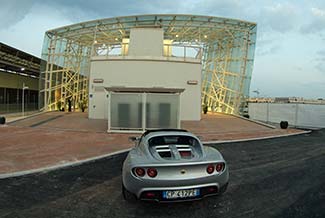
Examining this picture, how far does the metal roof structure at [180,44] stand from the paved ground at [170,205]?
18.3 m

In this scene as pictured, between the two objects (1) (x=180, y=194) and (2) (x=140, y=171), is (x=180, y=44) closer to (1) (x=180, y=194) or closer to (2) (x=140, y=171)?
(2) (x=140, y=171)

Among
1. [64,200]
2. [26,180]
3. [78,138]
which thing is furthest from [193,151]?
[78,138]

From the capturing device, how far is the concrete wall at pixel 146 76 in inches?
720

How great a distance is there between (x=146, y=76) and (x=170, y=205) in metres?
15.1

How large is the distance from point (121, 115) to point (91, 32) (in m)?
16.9

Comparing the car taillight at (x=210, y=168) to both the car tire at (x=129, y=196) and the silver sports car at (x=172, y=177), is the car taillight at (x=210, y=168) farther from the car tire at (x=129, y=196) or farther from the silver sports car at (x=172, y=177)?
the car tire at (x=129, y=196)

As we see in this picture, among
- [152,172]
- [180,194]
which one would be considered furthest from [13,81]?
[180,194]

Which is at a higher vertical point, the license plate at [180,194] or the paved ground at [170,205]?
the license plate at [180,194]

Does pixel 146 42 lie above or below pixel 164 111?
above

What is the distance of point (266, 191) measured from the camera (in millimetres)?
4469

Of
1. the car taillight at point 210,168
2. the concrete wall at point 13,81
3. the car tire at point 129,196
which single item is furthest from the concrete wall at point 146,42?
the car taillight at point 210,168

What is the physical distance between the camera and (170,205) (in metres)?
3.76

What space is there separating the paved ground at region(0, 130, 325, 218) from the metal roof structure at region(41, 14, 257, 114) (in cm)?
1829

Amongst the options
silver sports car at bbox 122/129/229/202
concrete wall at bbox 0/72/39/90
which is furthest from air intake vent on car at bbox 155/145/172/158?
Answer: concrete wall at bbox 0/72/39/90
